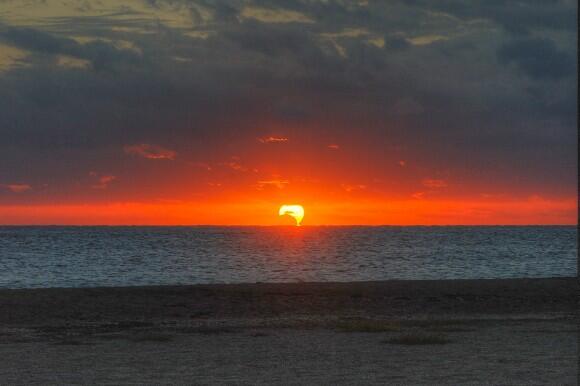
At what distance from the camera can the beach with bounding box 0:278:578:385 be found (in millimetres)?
17234

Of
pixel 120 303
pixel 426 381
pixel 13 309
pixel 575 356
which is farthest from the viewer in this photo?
pixel 120 303

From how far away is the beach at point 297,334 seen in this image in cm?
1723

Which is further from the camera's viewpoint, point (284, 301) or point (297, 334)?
point (284, 301)

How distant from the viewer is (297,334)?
976 inches

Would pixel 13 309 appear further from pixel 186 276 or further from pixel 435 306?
pixel 186 276

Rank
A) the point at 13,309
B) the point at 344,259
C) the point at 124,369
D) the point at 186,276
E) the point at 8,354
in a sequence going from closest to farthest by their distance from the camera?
the point at 124,369, the point at 8,354, the point at 13,309, the point at 186,276, the point at 344,259

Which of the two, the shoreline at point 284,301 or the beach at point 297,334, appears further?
the shoreline at point 284,301

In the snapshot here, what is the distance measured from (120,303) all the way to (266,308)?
19.9 ft

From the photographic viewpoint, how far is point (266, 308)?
3316 cm

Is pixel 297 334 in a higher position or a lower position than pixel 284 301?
lower

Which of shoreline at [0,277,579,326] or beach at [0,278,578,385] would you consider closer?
beach at [0,278,578,385]

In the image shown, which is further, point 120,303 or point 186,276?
point 186,276

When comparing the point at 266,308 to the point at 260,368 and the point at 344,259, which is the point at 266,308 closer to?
the point at 260,368

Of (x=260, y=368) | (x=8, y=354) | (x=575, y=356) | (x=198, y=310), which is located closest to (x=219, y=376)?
(x=260, y=368)
